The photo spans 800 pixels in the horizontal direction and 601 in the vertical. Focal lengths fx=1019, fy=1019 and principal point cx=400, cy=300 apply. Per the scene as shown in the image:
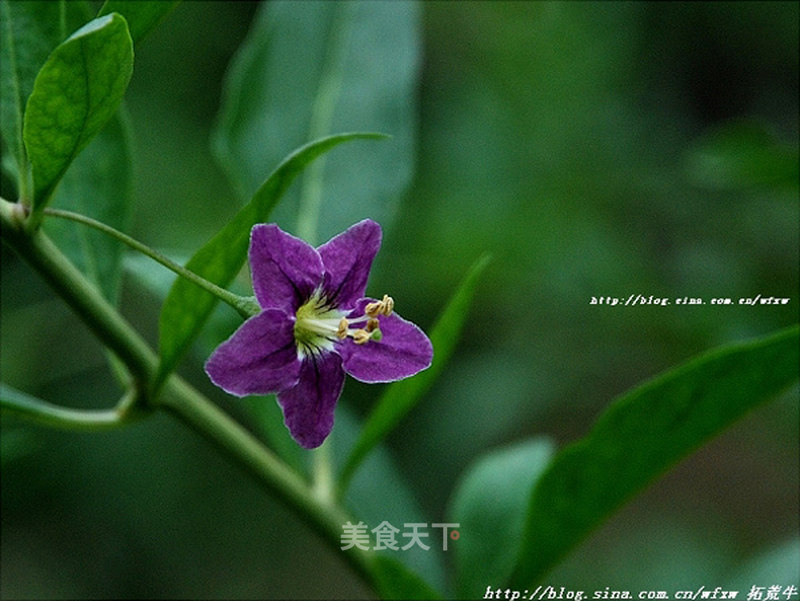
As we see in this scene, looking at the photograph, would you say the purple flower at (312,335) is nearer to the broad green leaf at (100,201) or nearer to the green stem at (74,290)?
the green stem at (74,290)

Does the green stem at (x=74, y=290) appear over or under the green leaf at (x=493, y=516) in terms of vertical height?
over

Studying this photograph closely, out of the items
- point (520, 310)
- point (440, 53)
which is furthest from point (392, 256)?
point (440, 53)

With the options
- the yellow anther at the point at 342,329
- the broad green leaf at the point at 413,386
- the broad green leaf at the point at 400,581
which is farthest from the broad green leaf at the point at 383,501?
the yellow anther at the point at 342,329

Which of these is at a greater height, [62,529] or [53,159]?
[53,159]

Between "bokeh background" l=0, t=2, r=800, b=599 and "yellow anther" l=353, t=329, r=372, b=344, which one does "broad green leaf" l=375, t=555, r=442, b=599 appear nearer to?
"yellow anther" l=353, t=329, r=372, b=344

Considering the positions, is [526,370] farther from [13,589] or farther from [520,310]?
[13,589]
